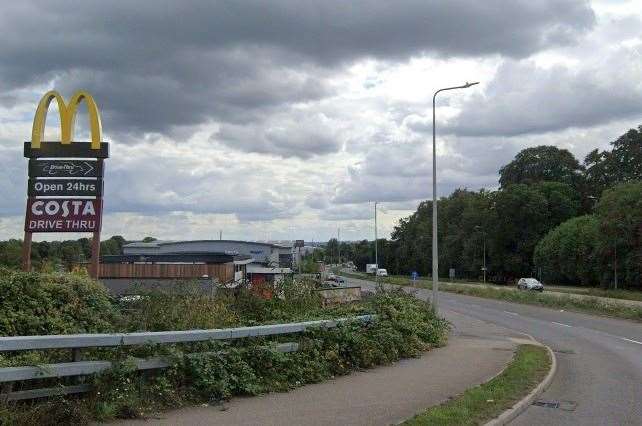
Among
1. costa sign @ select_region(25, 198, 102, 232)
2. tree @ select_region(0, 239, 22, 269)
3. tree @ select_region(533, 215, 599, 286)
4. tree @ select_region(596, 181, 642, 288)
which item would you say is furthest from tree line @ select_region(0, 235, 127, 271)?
tree @ select_region(533, 215, 599, 286)

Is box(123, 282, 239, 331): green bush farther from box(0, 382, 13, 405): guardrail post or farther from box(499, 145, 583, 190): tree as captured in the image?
box(499, 145, 583, 190): tree

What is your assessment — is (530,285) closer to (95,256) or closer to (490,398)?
(95,256)

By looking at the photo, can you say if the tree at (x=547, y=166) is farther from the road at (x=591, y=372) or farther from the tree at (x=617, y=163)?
the road at (x=591, y=372)

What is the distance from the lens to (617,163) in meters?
92.1

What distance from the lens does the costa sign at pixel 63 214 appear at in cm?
1805

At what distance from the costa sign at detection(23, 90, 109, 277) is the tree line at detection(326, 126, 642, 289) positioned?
2248 inches

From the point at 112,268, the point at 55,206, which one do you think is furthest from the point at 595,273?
→ the point at 55,206

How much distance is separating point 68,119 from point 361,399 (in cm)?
1348

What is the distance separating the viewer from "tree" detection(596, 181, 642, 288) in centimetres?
6284

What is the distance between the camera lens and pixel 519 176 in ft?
356

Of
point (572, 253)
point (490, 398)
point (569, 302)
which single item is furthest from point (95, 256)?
point (572, 253)

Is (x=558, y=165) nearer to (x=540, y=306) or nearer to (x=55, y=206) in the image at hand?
(x=540, y=306)

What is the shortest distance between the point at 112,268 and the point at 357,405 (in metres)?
29.5

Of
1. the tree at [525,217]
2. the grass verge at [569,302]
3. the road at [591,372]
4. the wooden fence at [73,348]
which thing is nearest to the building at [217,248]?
the grass verge at [569,302]
